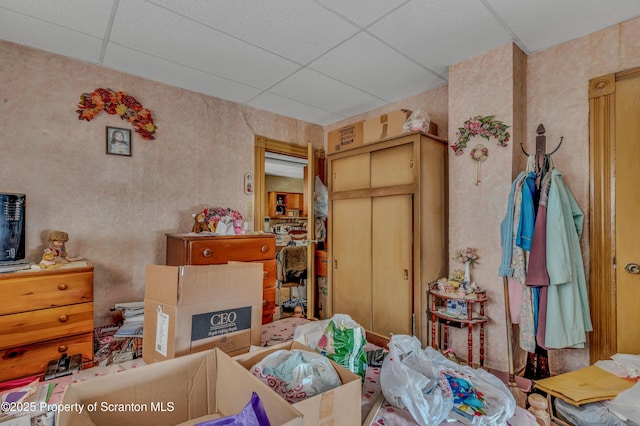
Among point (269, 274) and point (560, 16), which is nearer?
point (560, 16)

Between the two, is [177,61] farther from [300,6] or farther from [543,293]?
[543,293]

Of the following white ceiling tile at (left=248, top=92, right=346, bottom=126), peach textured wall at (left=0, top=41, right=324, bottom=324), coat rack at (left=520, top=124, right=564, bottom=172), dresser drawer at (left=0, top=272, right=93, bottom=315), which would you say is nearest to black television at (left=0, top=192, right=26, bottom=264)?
peach textured wall at (left=0, top=41, right=324, bottom=324)

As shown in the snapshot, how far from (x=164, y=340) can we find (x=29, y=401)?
34 centimetres

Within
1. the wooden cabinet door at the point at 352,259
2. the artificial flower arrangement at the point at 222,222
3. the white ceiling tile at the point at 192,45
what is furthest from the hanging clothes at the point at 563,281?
the artificial flower arrangement at the point at 222,222

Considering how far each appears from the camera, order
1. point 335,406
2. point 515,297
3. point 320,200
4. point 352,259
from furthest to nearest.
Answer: point 320,200 → point 352,259 → point 515,297 → point 335,406

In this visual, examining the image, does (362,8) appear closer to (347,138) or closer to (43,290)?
(347,138)

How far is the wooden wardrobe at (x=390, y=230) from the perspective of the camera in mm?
2410

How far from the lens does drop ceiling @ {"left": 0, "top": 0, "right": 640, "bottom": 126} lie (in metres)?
1.81

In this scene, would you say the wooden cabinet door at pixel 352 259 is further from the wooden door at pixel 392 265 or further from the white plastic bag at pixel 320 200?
the white plastic bag at pixel 320 200

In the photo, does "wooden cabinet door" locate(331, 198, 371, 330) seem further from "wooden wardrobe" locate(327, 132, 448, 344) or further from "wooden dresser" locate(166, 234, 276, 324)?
"wooden dresser" locate(166, 234, 276, 324)

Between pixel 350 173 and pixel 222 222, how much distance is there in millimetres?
1283

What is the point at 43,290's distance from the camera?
5.78 ft

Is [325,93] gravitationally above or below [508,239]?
above

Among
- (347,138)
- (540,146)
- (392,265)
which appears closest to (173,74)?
(347,138)
